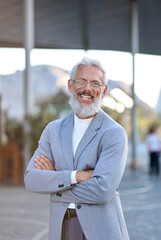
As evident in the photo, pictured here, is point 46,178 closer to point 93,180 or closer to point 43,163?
point 43,163

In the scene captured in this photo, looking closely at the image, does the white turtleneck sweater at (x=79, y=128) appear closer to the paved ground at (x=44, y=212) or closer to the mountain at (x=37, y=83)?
the paved ground at (x=44, y=212)

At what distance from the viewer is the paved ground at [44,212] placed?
17.5ft

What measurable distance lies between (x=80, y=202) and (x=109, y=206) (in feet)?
0.53

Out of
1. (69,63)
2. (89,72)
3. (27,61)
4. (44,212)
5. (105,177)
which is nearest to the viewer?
(105,177)

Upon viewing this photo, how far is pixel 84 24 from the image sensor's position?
16.1 meters

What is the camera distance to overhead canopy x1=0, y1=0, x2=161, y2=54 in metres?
13.7

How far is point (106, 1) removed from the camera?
13.3m

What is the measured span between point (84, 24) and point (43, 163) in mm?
14058

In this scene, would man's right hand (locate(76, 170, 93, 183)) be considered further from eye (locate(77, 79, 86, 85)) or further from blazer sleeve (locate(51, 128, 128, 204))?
eye (locate(77, 79, 86, 85))

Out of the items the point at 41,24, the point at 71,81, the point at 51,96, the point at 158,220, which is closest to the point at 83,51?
the point at 41,24

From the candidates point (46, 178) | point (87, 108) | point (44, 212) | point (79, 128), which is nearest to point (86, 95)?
point (87, 108)

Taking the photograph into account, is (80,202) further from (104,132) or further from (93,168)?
(104,132)

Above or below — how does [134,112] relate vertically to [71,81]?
below

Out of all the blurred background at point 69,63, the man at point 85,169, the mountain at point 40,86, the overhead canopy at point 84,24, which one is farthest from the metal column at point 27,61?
the man at point 85,169
